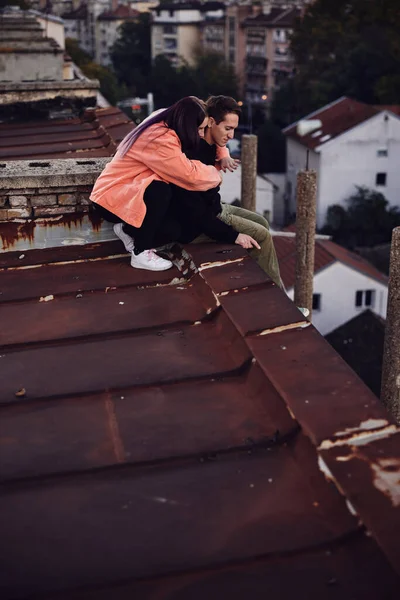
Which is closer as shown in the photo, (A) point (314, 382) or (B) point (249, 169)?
(A) point (314, 382)

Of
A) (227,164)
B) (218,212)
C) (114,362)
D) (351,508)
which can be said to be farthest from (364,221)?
(351,508)

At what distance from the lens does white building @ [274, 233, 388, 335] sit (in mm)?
25312

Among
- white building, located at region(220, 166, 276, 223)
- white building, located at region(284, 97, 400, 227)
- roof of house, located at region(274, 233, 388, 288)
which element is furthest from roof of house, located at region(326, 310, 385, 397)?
white building, located at region(284, 97, 400, 227)

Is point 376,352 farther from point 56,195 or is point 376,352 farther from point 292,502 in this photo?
point 292,502

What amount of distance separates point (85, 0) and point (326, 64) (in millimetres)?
44491

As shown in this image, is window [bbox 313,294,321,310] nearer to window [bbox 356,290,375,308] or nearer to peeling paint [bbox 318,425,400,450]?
window [bbox 356,290,375,308]

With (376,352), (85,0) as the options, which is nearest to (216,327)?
(376,352)

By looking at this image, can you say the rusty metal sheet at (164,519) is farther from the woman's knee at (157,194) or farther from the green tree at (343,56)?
the green tree at (343,56)

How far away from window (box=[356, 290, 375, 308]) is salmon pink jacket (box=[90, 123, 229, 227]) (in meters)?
22.0

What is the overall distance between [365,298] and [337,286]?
139 cm

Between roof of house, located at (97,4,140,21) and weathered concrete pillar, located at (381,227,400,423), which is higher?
roof of house, located at (97,4,140,21)

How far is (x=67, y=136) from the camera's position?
8305 millimetres

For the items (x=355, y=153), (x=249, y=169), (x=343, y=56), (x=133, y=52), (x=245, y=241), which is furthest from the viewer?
(x=133, y=52)

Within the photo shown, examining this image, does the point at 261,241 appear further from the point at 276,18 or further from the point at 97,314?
the point at 276,18
